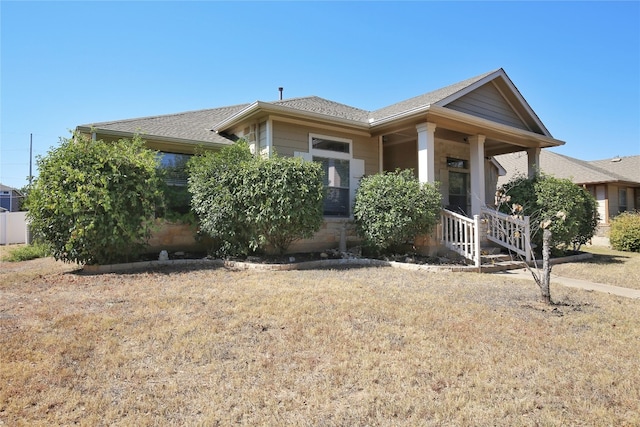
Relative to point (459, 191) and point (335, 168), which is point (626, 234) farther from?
Result: point (335, 168)

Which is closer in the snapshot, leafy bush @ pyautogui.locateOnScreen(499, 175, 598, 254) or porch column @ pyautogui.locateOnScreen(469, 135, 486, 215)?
leafy bush @ pyautogui.locateOnScreen(499, 175, 598, 254)

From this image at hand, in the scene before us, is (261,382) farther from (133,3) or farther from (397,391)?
(133,3)

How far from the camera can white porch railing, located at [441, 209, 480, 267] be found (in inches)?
325

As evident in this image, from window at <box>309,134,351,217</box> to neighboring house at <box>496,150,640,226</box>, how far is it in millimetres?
12262

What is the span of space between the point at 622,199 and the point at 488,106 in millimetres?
16833

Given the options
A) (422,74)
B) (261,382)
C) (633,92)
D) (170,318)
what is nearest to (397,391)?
(261,382)

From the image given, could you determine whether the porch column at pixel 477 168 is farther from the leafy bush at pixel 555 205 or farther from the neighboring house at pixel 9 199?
the neighboring house at pixel 9 199

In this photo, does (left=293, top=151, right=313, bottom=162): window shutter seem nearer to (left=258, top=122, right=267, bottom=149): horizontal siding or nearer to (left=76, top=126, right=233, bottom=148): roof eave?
(left=258, top=122, right=267, bottom=149): horizontal siding

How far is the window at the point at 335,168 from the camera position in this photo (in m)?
10.4

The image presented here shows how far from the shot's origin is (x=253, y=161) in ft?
26.6

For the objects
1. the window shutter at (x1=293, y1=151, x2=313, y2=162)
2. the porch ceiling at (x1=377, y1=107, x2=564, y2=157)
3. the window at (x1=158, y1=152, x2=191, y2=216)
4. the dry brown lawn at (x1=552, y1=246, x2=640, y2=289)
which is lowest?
the dry brown lawn at (x1=552, y1=246, x2=640, y2=289)

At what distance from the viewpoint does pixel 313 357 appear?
3.32 meters

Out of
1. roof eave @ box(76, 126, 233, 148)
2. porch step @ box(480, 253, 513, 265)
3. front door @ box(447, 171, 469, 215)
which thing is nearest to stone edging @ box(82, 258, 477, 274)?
porch step @ box(480, 253, 513, 265)

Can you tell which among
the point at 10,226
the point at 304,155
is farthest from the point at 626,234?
the point at 10,226
